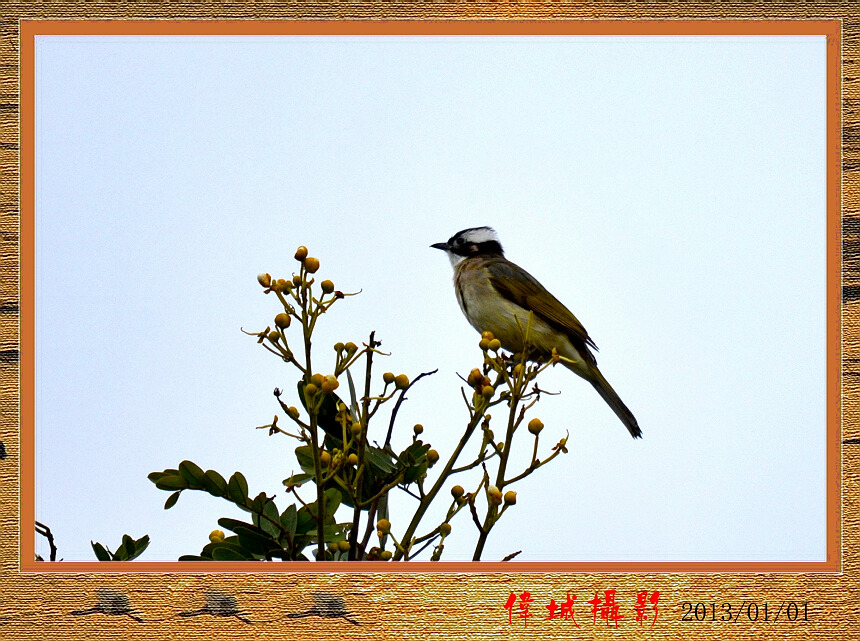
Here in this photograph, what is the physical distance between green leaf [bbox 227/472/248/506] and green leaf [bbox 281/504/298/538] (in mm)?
94

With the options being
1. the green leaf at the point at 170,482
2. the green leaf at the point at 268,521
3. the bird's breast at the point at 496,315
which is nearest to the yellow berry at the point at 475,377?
the green leaf at the point at 268,521

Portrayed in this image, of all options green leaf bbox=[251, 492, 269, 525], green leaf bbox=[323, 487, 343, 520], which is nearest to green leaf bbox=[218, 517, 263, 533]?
green leaf bbox=[251, 492, 269, 525]

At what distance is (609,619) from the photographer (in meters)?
1.68

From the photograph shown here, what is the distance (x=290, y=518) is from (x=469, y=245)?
82.5 inches

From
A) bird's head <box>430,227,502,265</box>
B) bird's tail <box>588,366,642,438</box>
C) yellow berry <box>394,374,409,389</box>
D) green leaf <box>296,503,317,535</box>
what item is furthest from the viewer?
bird's head <box>430,227,502,265</box>

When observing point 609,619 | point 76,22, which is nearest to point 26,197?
point 76,22

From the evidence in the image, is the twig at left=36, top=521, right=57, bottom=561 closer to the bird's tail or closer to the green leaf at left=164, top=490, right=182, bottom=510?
the green leaf at left=164, top=490, right=182, bottom=510

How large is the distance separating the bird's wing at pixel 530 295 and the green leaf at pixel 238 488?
1.59m

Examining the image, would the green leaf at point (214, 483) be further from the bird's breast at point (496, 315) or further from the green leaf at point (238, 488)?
the bird's breast at point (496, 315)

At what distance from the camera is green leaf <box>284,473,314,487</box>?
1.76m

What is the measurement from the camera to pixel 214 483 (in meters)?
1.87

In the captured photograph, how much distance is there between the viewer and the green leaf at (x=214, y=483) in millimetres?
1867

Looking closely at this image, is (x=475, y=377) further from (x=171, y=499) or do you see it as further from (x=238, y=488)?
(x=171, y=499)

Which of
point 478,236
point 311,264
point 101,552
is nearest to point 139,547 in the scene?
point 101,552
